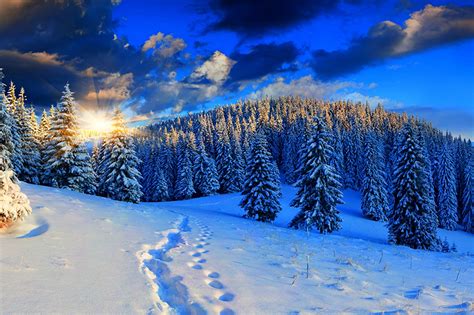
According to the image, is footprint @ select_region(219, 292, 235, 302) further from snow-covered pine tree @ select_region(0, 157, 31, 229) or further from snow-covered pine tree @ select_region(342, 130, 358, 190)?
snow-covered pine tree @ select_region(342, 130, 358, 190)

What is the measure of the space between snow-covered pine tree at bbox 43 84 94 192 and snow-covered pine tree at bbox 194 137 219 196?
33.2m

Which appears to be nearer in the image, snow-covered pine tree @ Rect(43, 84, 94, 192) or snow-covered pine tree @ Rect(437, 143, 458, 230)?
snow-covered pine tree @ Rect(43, 84, 94, 192)

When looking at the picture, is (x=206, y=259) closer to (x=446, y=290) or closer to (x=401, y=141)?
(x=446, y=290)

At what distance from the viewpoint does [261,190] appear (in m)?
29.9

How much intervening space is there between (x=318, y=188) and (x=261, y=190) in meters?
6.80

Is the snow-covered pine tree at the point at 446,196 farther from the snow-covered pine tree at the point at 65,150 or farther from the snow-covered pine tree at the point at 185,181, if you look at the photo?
the snow-covered pine tree at the point at 65,150

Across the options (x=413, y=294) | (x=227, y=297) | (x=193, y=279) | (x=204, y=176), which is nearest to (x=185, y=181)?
(x=204, y=176)

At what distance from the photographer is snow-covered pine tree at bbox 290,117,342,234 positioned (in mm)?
24766

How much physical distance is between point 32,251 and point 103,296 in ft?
9.89

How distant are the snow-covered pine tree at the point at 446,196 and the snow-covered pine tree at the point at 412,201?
36.4m

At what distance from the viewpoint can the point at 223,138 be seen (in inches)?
2697

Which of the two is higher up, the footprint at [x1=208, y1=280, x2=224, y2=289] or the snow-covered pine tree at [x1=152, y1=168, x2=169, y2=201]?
the footprint at [x1=208, y1=280, x2=224, y2=289]

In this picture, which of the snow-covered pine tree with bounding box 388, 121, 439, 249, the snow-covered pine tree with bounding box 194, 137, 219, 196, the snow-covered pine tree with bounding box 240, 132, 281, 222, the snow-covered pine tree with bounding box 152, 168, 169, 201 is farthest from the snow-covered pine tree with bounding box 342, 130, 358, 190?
the snow-covered pine tree with bounding box 240, 132, 281, 222

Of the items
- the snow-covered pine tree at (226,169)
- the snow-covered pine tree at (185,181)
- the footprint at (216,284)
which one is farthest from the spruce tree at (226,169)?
the footprint at (216,284)
